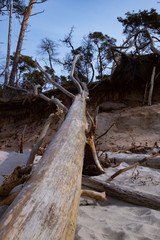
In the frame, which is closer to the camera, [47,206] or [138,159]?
[47,206]

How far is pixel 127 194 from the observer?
191 centimetres

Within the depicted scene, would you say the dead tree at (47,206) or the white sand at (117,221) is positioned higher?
the dead tree at (47,206)

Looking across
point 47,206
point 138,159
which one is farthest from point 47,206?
point 138,159

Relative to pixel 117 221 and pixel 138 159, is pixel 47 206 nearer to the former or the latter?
pixel 117 221

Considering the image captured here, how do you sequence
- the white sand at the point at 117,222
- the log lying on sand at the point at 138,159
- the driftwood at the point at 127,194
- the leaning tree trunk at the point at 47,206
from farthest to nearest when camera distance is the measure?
1. the log lying on sand at the point at 138,159
2. the driftwood at the point at 127,194
3. the white sand at the point at 117,222
4. the leaning tree trunk at the point at 47,206

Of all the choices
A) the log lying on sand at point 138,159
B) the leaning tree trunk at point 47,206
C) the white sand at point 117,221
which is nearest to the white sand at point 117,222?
the white sand at point 117,221

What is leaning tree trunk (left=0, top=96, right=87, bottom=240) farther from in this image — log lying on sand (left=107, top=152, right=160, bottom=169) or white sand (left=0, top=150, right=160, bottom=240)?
log lying on sand (left=107, top=152, right=160, bottom=169)

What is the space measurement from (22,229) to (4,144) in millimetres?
9839

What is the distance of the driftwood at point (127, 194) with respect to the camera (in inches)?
68.2

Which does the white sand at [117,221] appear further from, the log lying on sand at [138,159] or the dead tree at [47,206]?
the log lying on sand at [138,159]

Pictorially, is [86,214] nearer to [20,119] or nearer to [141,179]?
[141,179]

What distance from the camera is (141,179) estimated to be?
2.61m

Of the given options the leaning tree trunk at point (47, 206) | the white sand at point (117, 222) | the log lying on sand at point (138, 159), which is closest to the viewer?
the leaning tree trunk at point (47, 206)

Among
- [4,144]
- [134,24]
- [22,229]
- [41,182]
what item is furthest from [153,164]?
[134,24]
